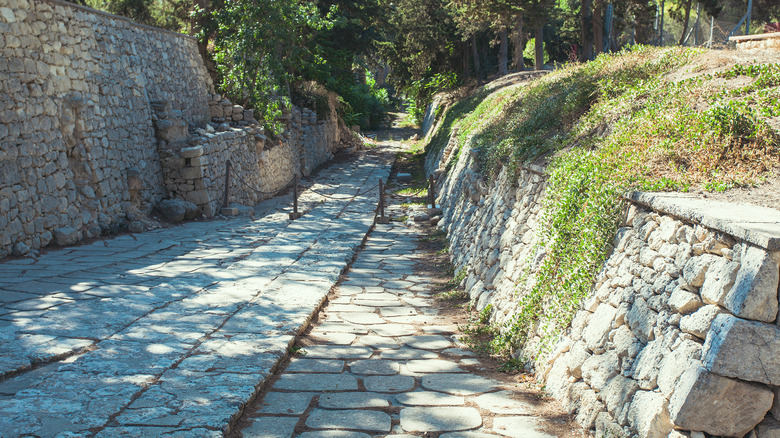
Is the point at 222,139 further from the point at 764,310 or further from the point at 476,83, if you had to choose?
the point at 476,83

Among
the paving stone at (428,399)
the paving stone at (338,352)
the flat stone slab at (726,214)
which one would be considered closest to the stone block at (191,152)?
the paving stone at (338,352)

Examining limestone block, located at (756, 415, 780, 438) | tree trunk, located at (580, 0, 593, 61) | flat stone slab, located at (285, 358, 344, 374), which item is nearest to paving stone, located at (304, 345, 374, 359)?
flat stone slab, located at (285, 358, 344, 374)

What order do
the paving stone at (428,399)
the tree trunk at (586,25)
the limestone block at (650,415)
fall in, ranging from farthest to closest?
the tree trunk at (586,25), the paving stone at (428,399), the limestone block at (650,415)

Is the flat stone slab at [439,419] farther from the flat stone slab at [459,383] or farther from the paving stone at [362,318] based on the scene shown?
the paving stone at [362,318]

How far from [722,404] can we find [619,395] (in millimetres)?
668

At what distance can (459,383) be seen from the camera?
430 cm

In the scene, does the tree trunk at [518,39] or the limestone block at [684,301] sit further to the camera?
the tree trunk at [518,39]

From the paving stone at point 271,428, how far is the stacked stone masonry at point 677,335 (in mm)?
1773

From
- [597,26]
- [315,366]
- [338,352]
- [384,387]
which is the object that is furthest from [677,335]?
[597,26]

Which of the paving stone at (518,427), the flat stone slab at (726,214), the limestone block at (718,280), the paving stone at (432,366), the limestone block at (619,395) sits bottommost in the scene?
the paving stone at (432,366)

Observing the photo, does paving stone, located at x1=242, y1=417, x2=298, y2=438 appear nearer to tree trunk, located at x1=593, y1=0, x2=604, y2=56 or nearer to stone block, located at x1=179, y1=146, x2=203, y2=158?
stone block, located at x1=179, y1=146, x2=203, y2=158

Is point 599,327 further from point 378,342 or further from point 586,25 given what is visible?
point 586,25

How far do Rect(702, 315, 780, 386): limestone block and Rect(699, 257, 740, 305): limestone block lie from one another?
0.15 meters

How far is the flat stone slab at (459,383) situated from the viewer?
4152 millimetres
